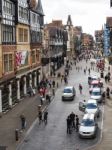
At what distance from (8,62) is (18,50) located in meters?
6.45

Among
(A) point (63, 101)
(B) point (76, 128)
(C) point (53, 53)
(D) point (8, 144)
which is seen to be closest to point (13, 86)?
(A) point (63, 101)

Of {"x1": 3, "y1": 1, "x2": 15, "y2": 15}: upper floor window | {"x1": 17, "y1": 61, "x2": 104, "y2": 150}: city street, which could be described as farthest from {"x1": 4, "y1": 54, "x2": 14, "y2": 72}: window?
{"x1": 17, "y1": 61, "x2": 104, "y2": 150}: city street

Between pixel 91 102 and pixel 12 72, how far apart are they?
1228 centimetres

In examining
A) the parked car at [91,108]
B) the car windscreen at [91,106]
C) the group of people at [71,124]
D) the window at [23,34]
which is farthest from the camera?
the window at [23,34]

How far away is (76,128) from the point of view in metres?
41.9

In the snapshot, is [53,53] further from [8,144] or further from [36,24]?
[8,144]

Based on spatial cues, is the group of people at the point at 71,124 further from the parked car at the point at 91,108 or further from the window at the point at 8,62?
the window at the point at 8,62

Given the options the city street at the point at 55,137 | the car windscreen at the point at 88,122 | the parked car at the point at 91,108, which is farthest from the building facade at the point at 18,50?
the car windscreen at the point at 88,122

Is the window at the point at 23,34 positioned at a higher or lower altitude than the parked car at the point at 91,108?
higher

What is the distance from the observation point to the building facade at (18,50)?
5315cm

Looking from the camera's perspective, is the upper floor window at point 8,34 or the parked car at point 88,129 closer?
the parked car at point 88,129

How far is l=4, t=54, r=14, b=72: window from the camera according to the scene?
5422cm

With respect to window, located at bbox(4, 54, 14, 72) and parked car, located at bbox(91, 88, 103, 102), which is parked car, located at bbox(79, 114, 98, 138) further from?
parked car, located at bbox(91, 88, 103, 102)

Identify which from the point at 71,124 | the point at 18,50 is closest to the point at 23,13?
the point at 18,50
